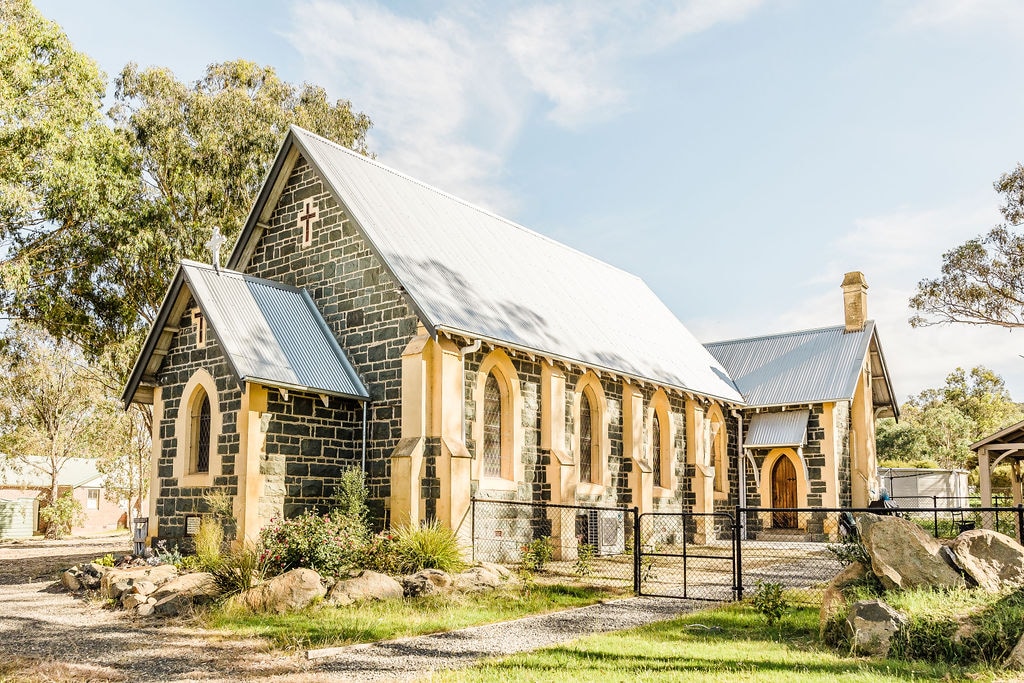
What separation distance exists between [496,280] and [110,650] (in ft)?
44.2

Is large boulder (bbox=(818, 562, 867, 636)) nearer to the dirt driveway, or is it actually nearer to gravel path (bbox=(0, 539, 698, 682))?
gravel path (bbox=(0, 539, 698, 682))

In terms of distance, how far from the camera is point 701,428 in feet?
92.2

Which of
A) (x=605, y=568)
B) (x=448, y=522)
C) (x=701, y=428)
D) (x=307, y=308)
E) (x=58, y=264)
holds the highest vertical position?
(x=58, y=264)

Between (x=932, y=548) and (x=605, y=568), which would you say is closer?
(x=932, y=548)

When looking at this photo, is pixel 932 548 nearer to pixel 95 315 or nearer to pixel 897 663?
pixel 897 663

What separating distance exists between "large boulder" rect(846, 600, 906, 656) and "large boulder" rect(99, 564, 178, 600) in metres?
11.4

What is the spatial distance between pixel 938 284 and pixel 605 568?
21.9 metres

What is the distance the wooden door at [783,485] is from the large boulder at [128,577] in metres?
21.3

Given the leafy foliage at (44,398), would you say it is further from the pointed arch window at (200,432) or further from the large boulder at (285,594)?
the large boulder at (285,594)

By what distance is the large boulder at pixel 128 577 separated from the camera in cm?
1525

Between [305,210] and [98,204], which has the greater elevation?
[98,204]

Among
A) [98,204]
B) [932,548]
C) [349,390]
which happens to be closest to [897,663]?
[932,548]

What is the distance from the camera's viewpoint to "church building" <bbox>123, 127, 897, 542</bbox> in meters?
17.7

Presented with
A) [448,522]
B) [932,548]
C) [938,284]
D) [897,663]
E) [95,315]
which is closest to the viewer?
[897,663]
